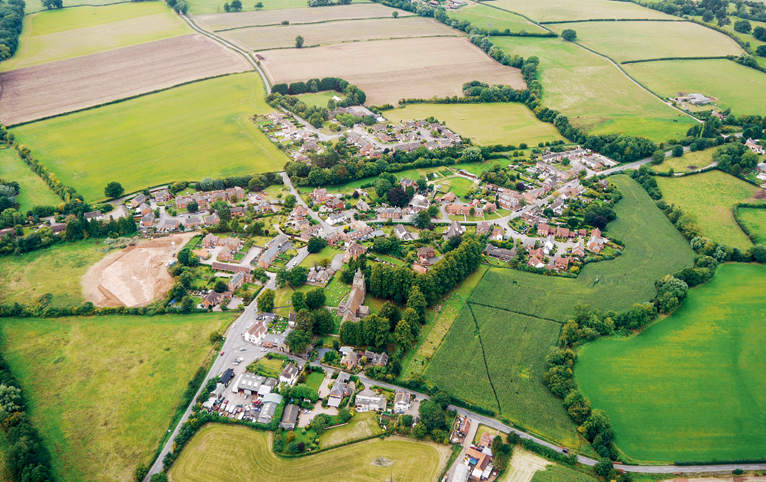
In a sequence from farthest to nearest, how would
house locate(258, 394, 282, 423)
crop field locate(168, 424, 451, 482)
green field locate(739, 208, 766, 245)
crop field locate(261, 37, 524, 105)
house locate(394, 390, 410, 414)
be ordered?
crop field locate(261, 37, 524, 105) < green field locate(739, 208, 766, 245) < house locate(394, 390, 410, 414) < house locate(258, 394, 282, 423) < crop field locate(168, 424, 451, 482)

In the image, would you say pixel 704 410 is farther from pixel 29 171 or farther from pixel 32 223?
pixel 29 171

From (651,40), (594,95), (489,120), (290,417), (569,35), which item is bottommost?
(290,417)

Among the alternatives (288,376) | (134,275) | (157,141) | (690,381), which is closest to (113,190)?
(157,141)

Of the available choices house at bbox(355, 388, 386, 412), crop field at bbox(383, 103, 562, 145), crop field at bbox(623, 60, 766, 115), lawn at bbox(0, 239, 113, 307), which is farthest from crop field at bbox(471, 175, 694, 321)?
crop field at bbox(623, 60, 766, 115)

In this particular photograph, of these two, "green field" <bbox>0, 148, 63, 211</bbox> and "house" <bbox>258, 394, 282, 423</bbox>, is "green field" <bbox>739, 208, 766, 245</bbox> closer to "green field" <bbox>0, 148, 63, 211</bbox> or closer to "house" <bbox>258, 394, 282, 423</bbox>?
"house" <bbox>258, 394, 282, 423</bbox>

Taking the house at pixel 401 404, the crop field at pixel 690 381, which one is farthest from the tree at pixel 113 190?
the crop field at pixel 690 381

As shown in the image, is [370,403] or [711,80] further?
[711,80]

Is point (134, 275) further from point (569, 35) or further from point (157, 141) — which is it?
point (569, 35)

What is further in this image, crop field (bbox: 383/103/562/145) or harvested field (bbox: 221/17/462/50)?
harvested field (bbox: 221/17/462/50)
